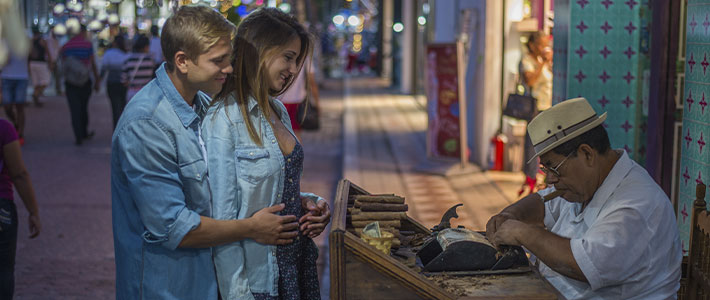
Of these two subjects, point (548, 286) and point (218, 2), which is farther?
point (218, 2)

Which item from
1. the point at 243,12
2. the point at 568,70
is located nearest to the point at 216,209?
the point at 568,70

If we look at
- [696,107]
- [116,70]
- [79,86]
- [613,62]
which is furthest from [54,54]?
[696,107]

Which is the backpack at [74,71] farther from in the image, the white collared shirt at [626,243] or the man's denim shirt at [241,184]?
the white collared shirt at [626,243]

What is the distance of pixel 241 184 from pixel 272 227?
0.56 feet

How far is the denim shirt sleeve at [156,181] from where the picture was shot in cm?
257

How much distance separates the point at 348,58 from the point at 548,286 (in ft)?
135

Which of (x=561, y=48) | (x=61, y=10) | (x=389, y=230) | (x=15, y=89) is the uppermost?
(x=61, y=10)

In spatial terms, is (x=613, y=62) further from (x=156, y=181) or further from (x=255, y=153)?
(x=156, y=181)

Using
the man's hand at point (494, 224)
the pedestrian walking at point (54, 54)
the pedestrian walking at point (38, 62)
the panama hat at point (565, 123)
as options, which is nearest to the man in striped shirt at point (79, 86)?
the pedestrian walking at point (38, 62)

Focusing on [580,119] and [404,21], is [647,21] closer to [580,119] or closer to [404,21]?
[580,119]

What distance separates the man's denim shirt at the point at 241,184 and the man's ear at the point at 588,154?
1059 mm

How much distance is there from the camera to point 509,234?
113 inches

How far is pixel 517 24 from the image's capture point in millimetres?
9750

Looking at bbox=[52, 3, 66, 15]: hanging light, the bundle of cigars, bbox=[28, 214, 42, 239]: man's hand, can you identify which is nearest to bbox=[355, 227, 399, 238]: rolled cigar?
the bundle of cigars
